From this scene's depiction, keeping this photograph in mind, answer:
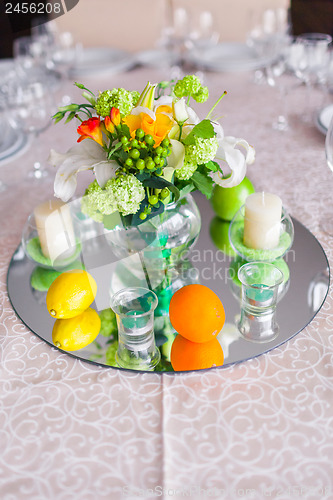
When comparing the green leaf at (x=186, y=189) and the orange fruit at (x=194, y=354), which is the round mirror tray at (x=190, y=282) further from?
the green leaf at (x=186, y=189)

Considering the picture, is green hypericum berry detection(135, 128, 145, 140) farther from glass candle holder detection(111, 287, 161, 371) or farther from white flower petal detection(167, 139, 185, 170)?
glass candle holder detection(111, 287, 161, 371)

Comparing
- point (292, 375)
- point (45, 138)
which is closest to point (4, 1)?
point (45, 138)

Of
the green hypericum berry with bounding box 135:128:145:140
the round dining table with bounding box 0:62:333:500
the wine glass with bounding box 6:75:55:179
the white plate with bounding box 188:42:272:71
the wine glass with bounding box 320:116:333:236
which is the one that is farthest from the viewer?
the white plate with bounding box 188:42:272:71

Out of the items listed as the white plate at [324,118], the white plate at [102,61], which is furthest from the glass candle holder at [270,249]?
the white plate at [102,61]

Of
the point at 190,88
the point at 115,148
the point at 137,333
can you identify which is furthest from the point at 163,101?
the point at 137,333

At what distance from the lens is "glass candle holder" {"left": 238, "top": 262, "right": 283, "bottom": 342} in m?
0.76

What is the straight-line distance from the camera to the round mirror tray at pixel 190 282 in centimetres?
75

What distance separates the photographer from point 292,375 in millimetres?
687

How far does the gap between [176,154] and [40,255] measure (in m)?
0.38

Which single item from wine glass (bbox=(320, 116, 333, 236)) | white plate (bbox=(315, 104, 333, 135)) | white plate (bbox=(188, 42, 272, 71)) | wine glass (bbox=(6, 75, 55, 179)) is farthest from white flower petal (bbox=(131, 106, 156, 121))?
white plate (bbox=(188, 42, 272, 71))

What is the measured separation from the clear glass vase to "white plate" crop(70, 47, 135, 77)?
3.46ft

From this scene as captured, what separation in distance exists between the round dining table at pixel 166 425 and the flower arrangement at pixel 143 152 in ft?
0.90

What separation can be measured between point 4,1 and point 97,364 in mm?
1666

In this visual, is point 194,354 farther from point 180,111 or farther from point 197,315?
point 180,111
